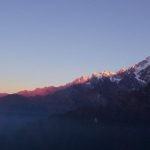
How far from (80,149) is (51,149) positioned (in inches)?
516

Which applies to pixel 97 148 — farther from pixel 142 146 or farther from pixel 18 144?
pixel 18 144

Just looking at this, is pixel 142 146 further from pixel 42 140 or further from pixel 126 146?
pixel 42 140

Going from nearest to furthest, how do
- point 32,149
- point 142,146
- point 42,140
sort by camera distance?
point 32,149 < point 142,146 < point 42,140

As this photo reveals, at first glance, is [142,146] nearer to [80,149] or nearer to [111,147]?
[111,147]

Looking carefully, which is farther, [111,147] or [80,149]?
[111,147]

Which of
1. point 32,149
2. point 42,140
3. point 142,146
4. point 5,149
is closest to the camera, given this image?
point 5,149

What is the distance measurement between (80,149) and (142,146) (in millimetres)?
31567

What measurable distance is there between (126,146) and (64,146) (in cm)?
2974

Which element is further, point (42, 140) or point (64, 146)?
point (42, 140)

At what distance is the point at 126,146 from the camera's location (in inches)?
6860

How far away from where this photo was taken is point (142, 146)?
171000 millimetres

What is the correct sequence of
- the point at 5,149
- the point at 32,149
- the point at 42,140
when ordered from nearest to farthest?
the point at 5,149 → the point at 32,149 → the point at 42,140

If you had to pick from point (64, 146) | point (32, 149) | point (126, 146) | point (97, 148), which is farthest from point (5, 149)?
point (126, 146)

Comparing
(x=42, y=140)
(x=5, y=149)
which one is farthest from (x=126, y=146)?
(x=5, y=149)
